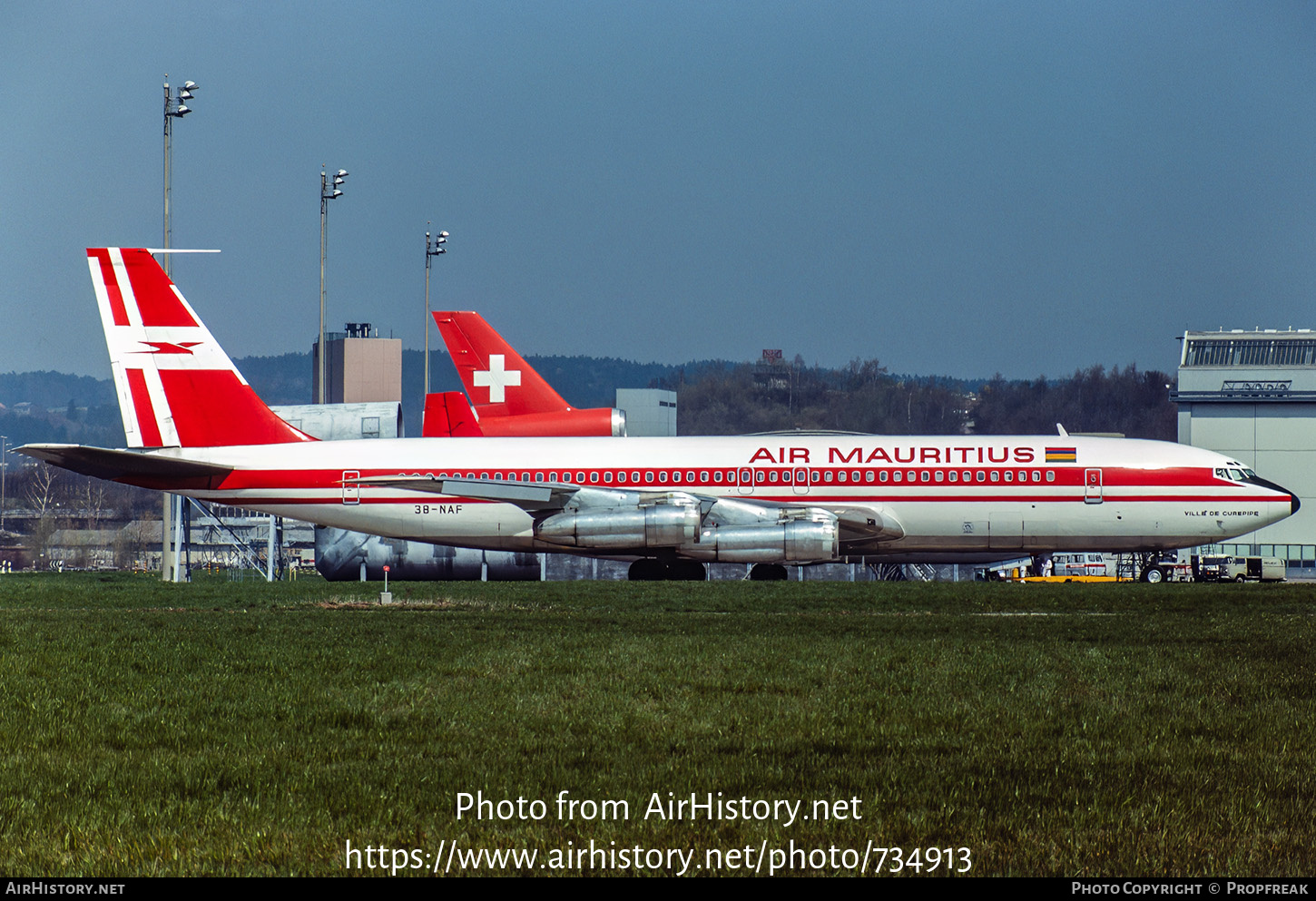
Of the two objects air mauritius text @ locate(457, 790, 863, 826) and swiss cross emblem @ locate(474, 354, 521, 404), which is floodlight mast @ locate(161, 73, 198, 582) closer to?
swiss cross emblem @ locate(474, 354, 521, 404)

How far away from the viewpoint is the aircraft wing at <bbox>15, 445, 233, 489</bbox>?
35.8m

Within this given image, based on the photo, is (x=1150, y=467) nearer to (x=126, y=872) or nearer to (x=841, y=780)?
(x=841, y=780)

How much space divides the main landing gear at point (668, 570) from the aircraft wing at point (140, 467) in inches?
477

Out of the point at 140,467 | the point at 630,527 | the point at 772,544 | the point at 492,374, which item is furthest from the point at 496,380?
the point at 772,544

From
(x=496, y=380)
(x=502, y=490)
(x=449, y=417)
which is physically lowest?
(x=502, y=490)

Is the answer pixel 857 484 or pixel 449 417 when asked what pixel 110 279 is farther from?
pixel 857 484

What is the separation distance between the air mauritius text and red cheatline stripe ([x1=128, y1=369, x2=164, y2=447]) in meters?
33.3

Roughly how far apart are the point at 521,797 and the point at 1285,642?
13087mm

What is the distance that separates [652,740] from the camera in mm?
10625

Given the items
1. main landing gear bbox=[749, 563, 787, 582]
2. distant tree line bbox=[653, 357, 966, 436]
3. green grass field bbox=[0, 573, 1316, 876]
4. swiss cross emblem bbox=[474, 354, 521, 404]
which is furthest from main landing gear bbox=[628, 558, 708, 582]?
distant tree line bbox=[653, 357, 966, 436]

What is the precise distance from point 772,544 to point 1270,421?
83157 millimetres

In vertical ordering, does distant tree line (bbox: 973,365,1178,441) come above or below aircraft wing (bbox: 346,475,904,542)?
above

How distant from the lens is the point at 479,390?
47250 millimetres
